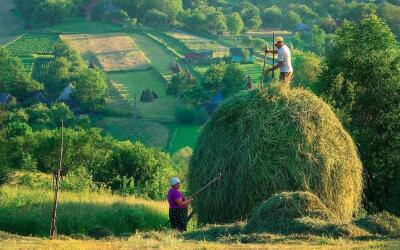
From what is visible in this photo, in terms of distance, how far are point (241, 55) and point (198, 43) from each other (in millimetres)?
9140

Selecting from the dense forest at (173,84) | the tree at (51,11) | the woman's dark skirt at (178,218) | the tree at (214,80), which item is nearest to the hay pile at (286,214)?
the dense forest at (173,84)

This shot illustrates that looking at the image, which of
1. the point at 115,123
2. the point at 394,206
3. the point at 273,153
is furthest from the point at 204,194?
the point at 115,123

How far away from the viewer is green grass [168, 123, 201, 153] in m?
51.3

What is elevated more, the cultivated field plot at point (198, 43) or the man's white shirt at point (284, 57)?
the man's white shirt at point (284, 57)

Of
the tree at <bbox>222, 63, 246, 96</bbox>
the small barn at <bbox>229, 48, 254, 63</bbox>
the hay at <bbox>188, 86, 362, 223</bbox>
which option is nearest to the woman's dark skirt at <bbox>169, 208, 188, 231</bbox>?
the hay at <bbox>188, 86, 362, 223</bbox>

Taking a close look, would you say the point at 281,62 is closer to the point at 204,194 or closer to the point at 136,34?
the point at 204,194

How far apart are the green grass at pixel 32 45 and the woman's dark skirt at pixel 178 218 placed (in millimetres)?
69709

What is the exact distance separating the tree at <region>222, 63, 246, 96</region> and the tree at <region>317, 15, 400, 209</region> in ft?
148

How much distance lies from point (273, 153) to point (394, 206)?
5.19 metres

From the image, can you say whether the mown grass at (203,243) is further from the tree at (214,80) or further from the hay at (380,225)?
the tree at (214,80)

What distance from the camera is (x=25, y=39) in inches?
3460

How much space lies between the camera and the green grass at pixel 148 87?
59.5 metres

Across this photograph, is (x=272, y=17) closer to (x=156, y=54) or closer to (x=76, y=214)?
(x=156, y=54)

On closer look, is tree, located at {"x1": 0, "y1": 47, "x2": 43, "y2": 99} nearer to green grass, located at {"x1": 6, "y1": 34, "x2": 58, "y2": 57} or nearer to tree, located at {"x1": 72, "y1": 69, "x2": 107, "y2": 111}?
tree, located at {"x1": 72, "y1": 69, "x2": 107, "y2": 111}
